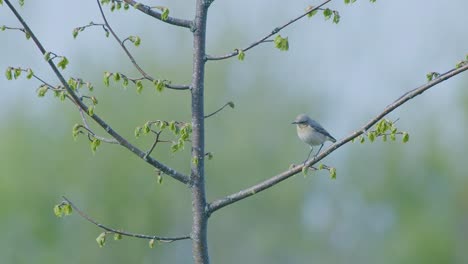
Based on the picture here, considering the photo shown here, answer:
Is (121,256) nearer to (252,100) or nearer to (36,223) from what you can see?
(36,223)

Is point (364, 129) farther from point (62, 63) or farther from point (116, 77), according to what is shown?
point (62, 63)

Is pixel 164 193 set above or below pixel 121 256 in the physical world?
above

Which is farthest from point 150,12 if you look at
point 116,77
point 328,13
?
point 328,13

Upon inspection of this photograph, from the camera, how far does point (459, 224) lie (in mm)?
46125

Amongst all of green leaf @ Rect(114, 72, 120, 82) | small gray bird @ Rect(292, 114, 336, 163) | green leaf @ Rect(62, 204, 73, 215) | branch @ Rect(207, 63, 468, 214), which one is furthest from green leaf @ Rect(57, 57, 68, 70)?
small gray bird @ Rect(292, 114, 336, 163)

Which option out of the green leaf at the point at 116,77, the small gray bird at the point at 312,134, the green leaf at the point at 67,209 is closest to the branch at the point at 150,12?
the green leaf at the point at 116,77

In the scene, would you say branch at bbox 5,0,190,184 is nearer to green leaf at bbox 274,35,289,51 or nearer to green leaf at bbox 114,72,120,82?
green leaf at bbox 114,72,120,82

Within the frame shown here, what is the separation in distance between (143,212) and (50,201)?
3.72 m

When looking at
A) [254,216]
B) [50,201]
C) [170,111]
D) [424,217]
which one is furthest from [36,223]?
[424,217]

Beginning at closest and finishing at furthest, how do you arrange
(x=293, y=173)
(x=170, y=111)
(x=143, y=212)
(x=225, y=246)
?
(x=293, y=173) → (x=170, y=111) → (x=143, y=212) → (x=225, y=246)

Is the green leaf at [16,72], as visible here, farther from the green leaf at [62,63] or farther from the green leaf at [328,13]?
the green leaf at [328,13]

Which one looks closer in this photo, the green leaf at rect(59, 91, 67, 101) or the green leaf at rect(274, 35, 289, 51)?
the green leaf at rect(59, 91, 67, 101)

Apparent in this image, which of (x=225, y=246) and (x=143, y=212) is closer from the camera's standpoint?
(x=143, y=212)

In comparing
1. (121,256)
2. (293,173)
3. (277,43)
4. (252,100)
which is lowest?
(293,173)
